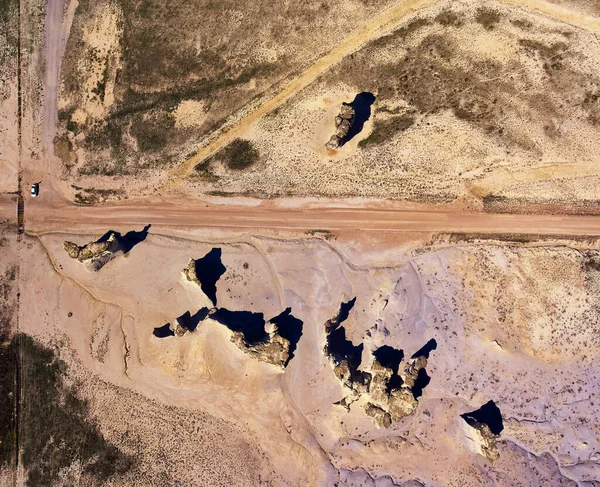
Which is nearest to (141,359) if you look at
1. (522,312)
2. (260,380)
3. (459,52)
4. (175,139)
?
(260,380)

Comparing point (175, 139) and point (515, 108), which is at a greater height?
point (515, 108)

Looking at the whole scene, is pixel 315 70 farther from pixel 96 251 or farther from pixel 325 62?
pixel 96 251

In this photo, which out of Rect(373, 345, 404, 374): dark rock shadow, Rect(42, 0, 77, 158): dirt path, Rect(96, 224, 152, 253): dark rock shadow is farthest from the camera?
Rect(42, 0, 77, 158): dirt path

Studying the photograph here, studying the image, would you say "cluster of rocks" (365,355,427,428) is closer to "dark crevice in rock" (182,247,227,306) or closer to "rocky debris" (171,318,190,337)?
"dark crevice in rock" (182,247,227,306)

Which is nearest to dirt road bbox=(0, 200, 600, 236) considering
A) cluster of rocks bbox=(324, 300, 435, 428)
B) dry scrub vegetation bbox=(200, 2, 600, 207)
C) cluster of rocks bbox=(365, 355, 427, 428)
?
dry scrub vegetation bbox=(200, 2, 600, 207)

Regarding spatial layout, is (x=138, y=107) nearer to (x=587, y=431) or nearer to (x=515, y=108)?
(x=515, y=108)
